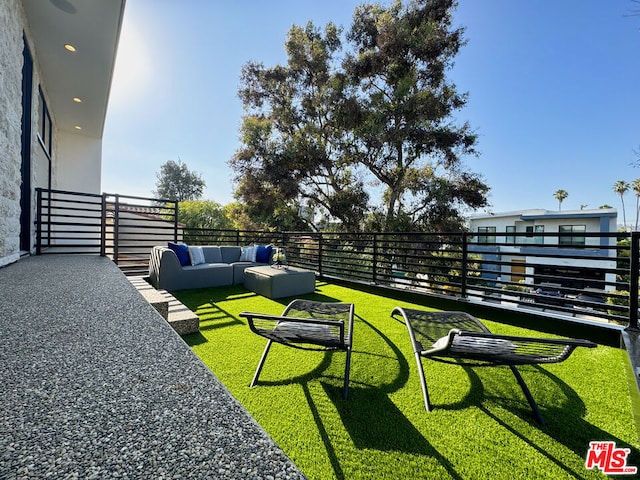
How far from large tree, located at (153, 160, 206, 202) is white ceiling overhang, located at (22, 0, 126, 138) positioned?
13.1 m

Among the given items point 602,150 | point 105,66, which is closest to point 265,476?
point 105,66

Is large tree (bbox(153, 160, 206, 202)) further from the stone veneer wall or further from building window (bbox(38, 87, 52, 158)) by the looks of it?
the stone veneer wall

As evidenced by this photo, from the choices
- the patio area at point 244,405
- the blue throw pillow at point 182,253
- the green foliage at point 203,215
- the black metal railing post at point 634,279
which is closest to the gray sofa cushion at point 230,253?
the blue throw pillow at point 182,253

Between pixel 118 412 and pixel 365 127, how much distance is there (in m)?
9.02

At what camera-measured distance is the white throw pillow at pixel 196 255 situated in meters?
5.14

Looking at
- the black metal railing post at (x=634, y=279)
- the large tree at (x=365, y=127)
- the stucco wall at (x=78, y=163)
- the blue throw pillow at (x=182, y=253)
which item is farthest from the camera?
the large tree at (x=365, y=127)

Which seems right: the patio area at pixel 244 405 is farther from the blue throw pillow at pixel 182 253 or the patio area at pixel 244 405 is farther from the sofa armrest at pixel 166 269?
the blue throw pillow at pixel 182 253

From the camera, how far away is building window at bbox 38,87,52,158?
16.5 feet

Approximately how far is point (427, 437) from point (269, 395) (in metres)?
0.91

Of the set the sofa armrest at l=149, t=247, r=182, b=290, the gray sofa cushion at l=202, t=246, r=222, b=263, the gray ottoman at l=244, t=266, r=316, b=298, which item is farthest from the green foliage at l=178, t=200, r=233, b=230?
the gray ottoman at l=244, t=266, r=316, b=298

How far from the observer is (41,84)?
16.2 ft

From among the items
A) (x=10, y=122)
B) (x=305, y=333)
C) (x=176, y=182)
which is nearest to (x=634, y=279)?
(x=305, y=333)

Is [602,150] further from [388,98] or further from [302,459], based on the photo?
[302,459]

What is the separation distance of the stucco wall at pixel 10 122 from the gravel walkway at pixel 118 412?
2.64m
